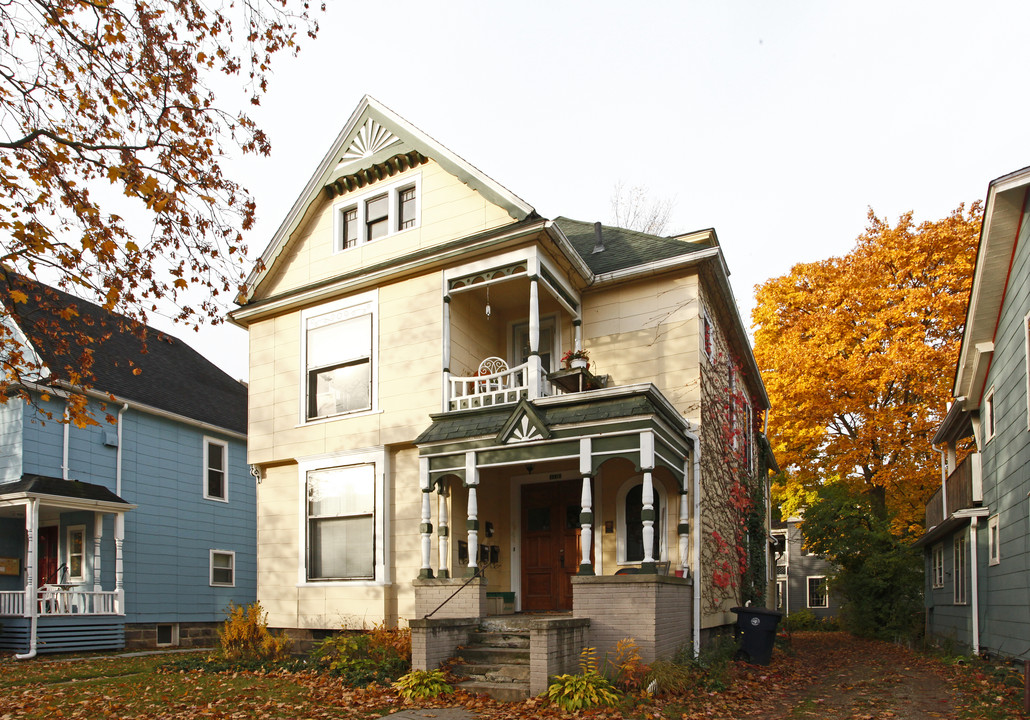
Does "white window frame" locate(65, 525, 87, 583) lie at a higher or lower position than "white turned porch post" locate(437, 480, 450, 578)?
lower

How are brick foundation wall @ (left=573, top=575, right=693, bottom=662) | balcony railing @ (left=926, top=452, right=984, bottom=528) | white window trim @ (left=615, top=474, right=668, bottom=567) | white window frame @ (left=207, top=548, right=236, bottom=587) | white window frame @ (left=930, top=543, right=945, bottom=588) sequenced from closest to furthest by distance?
brick foundation wall @ (left=573, top=575, right=693, bottom=662) → white window trim @ (left=615, top=474, right=668, bottom=567) → balcony railing @ (left=926, top=452, right=984, bottom=528) → white window frame @ (left=930, top=543, right=945, bottom=588) → white window frame @ (left=207, top=548, right=236, bottom=587)

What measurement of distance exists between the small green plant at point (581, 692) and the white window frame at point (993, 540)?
26.7ft

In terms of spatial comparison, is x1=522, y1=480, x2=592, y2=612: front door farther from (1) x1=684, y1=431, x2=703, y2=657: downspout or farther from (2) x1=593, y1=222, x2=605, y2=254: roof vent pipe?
(2) x1=593, y1=222, x2=605, y2=254: roof vent pipe

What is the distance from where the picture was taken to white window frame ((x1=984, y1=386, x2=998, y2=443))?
13984mm

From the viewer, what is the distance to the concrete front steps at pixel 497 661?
31.9ft

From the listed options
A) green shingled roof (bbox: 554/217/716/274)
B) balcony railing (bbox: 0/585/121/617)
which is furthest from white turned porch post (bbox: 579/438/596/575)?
balcony railing (bbox: 0/585/121/617)

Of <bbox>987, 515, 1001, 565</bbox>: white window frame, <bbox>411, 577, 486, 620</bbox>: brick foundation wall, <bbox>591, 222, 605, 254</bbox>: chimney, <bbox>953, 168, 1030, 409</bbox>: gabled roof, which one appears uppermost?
<bbox>591, 222, 605, 254</bbox>: chimney

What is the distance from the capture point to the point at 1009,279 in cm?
1248

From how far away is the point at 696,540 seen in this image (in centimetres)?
1245

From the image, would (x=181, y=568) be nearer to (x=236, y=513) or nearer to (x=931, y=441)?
(x=236, y=513)

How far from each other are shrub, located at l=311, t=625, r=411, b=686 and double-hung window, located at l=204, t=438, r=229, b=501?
38.4 feet

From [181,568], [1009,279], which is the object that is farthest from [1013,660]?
[181,568]

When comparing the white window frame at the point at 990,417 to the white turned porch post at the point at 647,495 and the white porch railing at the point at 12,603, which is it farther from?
the white porch railing at the point at 12,603

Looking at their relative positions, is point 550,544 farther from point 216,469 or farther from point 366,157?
point 216,469
